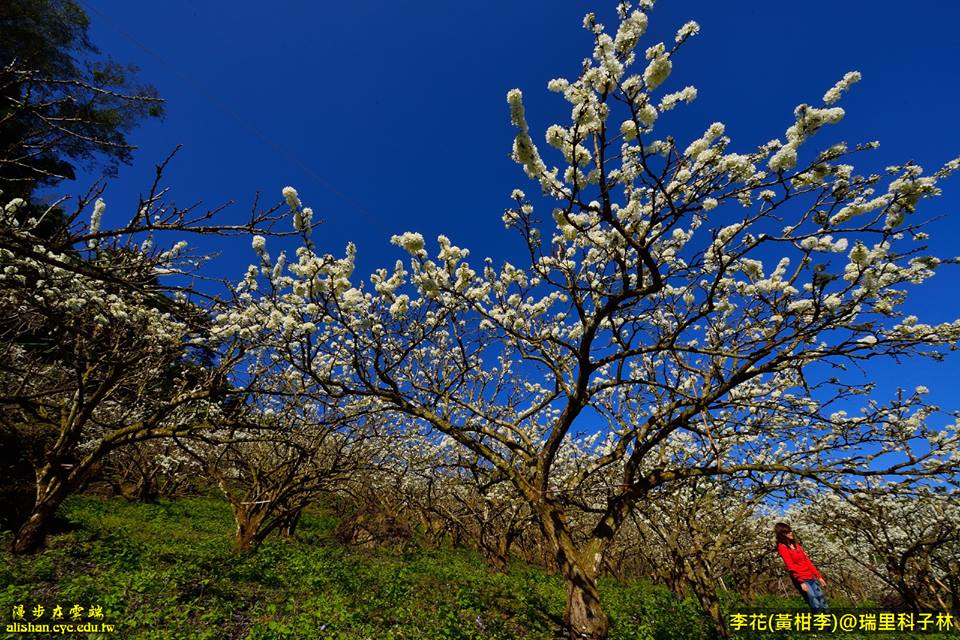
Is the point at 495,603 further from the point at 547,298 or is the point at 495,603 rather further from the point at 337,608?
the point at 547,298

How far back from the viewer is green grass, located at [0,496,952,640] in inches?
223

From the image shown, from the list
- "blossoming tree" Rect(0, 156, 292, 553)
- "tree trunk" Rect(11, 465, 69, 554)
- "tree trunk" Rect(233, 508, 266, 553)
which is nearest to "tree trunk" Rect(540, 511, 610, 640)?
"blossoming tree" Rect(0, 156, 292, 553)

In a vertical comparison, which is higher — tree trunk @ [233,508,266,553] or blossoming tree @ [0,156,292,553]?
blossoming tree @ [0,156,292,553]

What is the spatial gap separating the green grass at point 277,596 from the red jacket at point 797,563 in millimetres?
2046

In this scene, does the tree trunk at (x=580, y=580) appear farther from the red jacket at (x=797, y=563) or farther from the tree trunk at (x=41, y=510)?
the tree trunk at (x=41, y=510)

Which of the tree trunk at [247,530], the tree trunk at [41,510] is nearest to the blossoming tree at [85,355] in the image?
the tree trunk at [41,510]

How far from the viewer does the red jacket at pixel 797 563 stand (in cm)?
814

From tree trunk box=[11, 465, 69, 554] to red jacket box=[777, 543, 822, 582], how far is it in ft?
41.9

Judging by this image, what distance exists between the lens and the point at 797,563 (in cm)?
820

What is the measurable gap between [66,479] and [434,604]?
682 centimetres

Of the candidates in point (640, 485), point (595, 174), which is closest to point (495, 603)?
point (640, 485)

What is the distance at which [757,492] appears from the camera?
16.9 ft

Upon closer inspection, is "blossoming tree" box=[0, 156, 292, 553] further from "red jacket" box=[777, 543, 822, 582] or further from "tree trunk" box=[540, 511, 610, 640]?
"red jacket" box=[777, 543, 822, 582]

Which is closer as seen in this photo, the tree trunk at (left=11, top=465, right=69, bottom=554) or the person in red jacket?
the tree trunk at (left=11, top=465, right=69, bottom=554)
